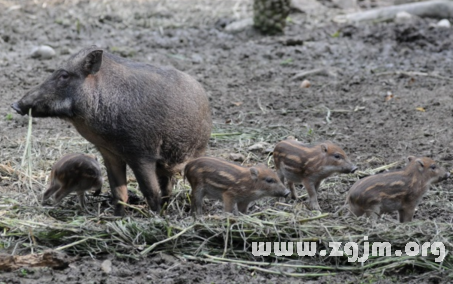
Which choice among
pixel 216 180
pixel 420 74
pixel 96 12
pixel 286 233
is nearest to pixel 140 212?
pixel 216 180

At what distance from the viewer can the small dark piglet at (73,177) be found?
6727 mm

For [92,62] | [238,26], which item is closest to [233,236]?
[92,62]

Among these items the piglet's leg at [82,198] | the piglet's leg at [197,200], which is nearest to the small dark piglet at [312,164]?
the piglet's leg at [197,200]

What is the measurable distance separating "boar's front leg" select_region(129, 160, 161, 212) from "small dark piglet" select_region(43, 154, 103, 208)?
456mm

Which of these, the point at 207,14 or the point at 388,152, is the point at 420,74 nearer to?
the point at 388,152

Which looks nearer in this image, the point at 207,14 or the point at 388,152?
the point at 388,152

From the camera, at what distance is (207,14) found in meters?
14.8

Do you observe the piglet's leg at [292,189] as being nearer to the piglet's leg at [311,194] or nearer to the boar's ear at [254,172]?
the piglet's leg at [311,194]

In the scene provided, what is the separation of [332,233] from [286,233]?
0.33 m

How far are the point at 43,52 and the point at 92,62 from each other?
220 inches

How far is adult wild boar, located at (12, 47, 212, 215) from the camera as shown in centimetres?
639

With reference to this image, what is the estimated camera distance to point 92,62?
6.41 m

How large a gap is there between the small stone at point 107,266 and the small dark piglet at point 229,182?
3.49ft

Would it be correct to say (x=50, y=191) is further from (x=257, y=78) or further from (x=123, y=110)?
(x=257, y=78)
